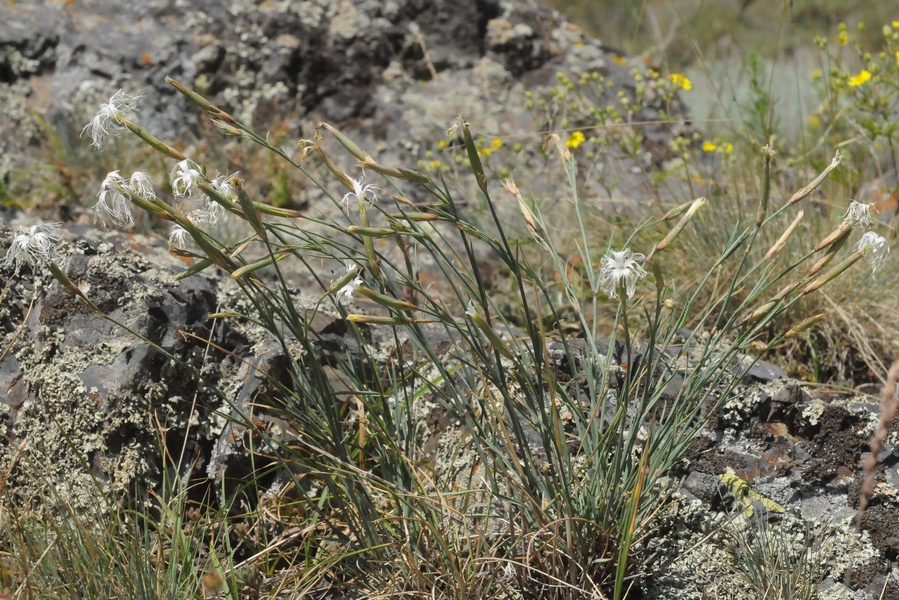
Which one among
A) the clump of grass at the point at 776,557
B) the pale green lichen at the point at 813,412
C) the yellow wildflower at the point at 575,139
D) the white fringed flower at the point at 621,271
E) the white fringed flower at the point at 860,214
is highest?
the white fringed flower at the point at 860,214

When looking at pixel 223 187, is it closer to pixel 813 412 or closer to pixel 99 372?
pixel 99 372

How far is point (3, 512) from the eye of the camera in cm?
145

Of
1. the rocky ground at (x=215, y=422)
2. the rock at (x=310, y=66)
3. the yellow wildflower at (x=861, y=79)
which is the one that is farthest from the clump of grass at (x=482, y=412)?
the rock at (x=310, y=66)

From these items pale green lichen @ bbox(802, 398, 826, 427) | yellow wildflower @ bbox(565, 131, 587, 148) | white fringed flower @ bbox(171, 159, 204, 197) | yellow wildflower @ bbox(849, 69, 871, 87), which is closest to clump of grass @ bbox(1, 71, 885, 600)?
white fringed flower @ bbox(171, 159, 204, 197)

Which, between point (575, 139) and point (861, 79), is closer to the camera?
point (861, 79)

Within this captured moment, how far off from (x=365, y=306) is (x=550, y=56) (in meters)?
2.11

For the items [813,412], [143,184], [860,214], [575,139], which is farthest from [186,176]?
[575,139]

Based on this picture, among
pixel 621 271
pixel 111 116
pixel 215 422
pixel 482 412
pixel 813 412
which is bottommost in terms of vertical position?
pixel 215 422

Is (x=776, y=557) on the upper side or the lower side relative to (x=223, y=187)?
lower

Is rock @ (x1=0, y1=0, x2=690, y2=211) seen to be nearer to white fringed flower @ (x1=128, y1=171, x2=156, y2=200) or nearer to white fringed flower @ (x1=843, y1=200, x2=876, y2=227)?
white fringed flower @ (x1=843, y1=200, x2=876, y2=227)

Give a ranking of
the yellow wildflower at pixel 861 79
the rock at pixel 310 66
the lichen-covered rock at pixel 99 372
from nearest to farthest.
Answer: the lichen-covered rock at pixel 99 372
the yellow wildflower at pixel 861 79
the rock at pixel 310 66

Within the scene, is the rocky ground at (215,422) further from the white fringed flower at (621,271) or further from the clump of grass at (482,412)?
the white fringed flower at (621,271)

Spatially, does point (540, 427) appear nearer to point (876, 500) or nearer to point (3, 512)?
point (876, 500)

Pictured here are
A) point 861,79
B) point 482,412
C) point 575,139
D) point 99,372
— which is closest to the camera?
point 482,412
